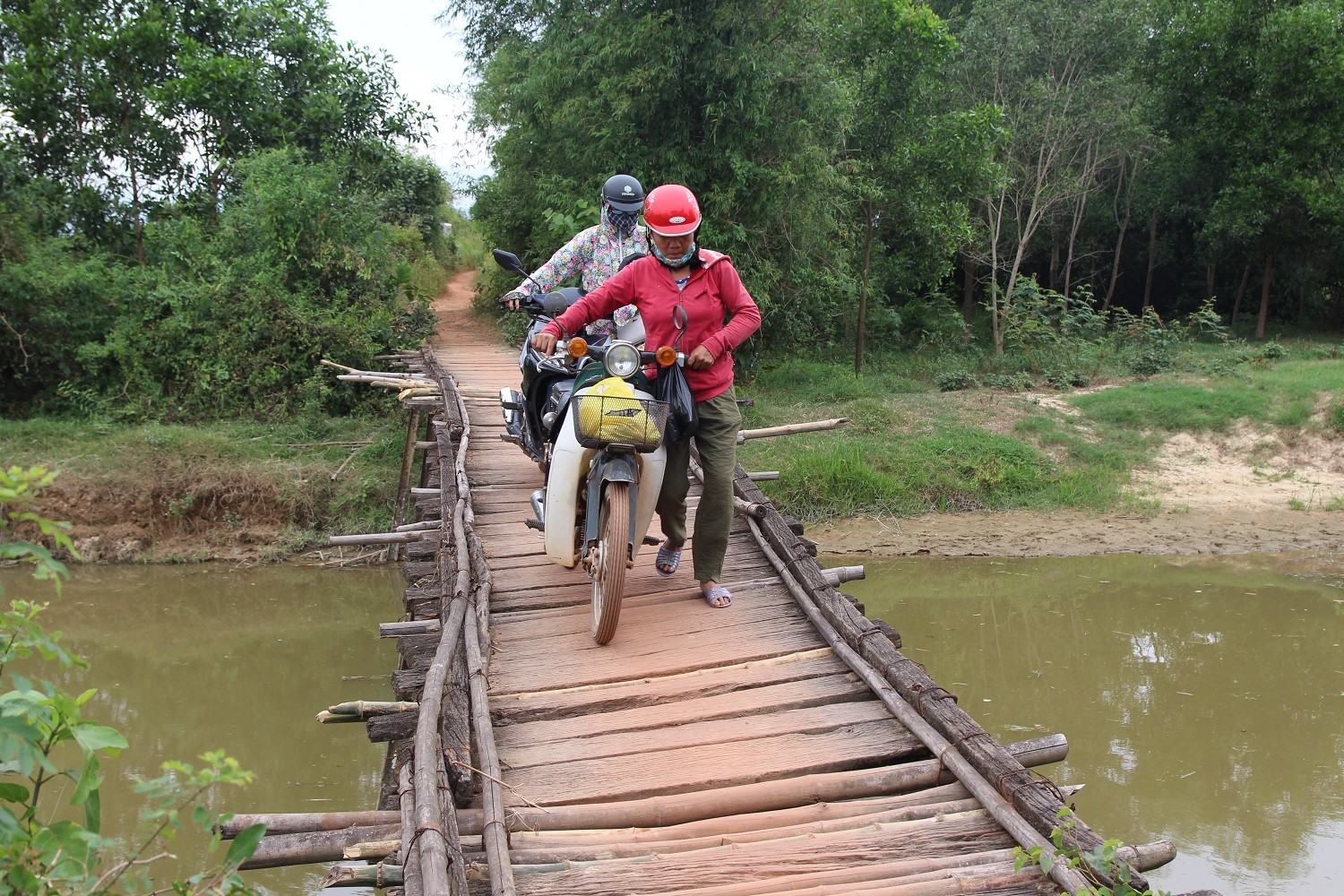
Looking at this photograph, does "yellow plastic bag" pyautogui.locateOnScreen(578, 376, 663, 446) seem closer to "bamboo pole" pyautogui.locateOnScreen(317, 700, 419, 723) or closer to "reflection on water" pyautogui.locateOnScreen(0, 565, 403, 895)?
"bamboo pole" pyautogui.locateOnScreen(317, 700, 419, 723)

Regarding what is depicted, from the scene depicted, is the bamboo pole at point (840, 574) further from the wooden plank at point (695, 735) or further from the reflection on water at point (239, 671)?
the reflection on water at point (239, 671)

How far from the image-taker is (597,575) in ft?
12.3

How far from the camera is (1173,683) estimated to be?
22.5 ft

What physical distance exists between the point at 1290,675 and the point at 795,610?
4.61 metres

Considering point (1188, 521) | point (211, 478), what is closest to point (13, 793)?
point (211, 478)

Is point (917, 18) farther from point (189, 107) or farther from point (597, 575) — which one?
point (597, 575)

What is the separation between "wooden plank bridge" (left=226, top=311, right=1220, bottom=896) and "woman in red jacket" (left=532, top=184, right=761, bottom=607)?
1.82ft

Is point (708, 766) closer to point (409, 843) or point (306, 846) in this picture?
point (409, 843)

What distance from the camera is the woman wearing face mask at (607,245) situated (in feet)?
16.8

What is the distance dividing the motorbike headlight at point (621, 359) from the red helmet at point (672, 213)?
1.47 feet

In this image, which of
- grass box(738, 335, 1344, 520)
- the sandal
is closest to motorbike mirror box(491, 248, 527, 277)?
the sandal

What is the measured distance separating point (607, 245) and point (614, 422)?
5.93 ft

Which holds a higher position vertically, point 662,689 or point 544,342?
point 544,342

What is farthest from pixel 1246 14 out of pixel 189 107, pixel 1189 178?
pixel 189 107
